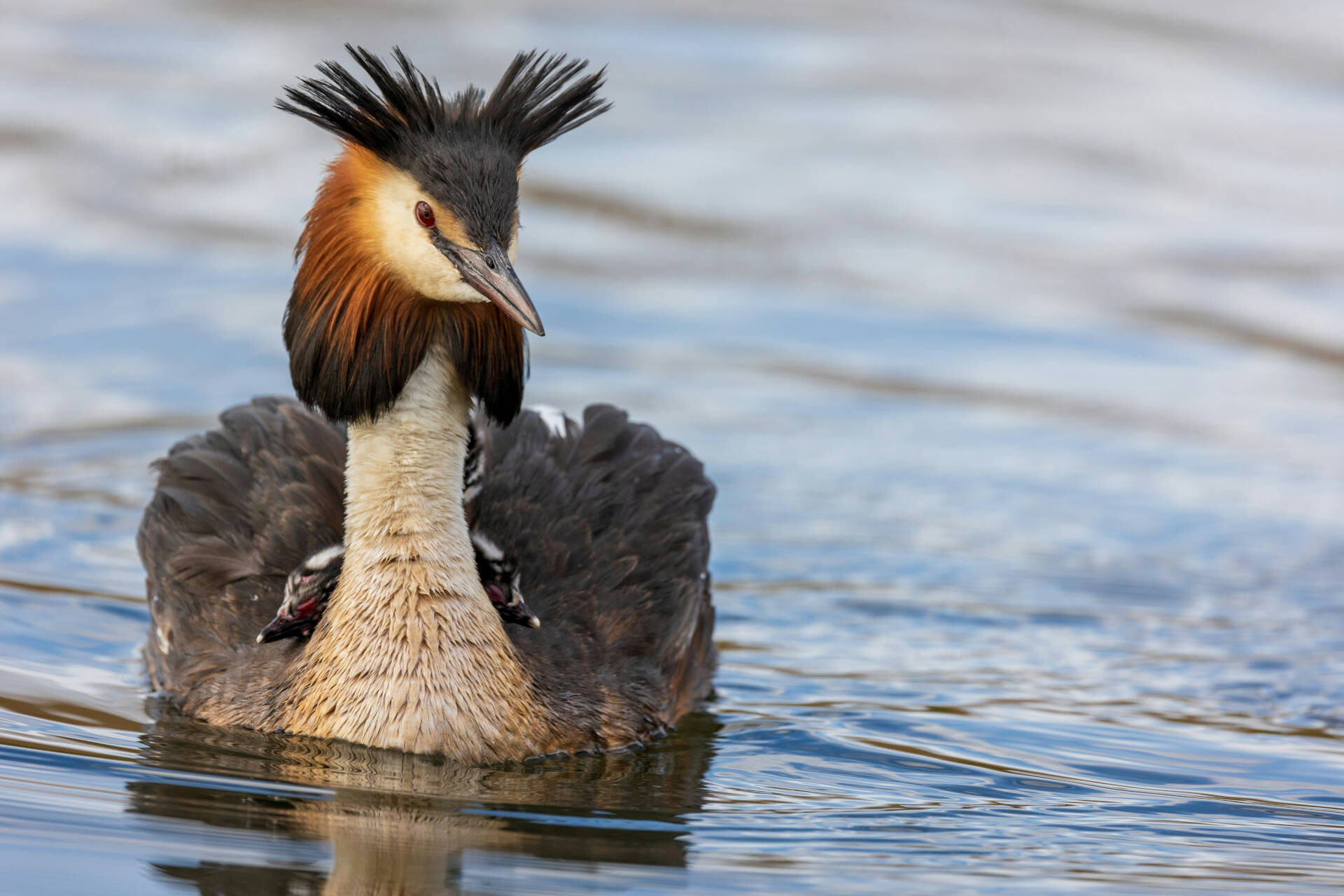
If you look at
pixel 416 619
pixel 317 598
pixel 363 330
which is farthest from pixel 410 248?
pixel 317 598

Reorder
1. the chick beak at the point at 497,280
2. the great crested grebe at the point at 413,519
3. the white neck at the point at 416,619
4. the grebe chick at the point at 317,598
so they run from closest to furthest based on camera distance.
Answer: the chick beak at the point at 497,280 < the great crested grebe at the point at 413,519 < the white neck at the point at 416,619 < the grebe chick at the point at 317,598

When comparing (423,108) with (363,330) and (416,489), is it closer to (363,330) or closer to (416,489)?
(363,330)

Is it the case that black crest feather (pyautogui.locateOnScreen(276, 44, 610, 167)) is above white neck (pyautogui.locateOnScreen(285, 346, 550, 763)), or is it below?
above

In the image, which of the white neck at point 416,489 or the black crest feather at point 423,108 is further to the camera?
the white neck at point 416,489

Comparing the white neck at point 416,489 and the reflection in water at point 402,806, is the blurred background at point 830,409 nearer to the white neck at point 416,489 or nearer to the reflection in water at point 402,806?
the reflection in water at point 402,806

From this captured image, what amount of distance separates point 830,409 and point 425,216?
653 centimetres

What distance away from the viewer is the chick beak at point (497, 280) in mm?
6305

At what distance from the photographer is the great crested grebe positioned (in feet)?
21.7

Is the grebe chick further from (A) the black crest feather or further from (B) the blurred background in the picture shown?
(A) the black crest feather

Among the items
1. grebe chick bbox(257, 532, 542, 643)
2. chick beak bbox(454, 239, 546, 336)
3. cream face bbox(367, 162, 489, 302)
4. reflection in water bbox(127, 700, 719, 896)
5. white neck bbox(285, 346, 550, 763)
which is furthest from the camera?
grebe chick bbox(257, 532, 542, 643)

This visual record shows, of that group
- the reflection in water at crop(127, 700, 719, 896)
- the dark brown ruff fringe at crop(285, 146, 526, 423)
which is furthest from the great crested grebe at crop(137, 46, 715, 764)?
the reflection in water at crop(127, 700, 719, 896)

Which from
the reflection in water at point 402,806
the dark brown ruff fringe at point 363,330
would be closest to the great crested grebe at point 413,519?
the dark brown ruff fringe at point 363,330

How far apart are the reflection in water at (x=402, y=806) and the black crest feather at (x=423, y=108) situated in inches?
79.4

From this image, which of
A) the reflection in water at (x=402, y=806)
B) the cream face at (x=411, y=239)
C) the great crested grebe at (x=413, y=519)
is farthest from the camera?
the great crested grebe at (x=413, y=519)
